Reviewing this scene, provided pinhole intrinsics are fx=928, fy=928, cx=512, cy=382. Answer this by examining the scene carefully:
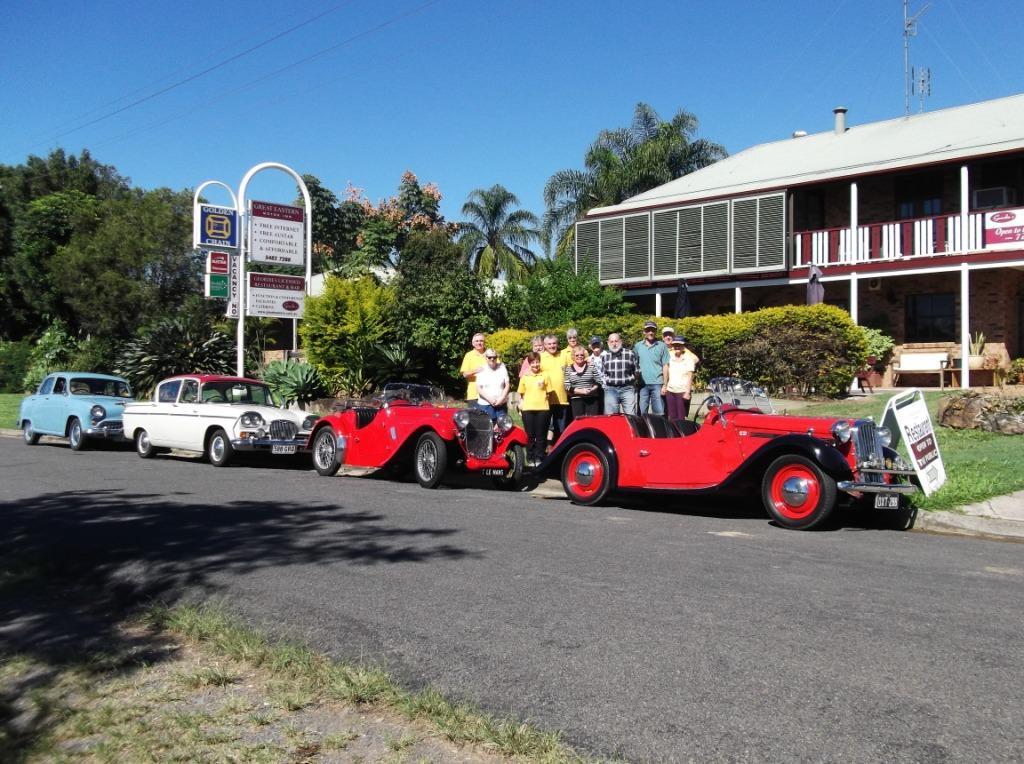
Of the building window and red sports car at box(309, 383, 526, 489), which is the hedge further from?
red sports car at box(309, 383, 526, 489)

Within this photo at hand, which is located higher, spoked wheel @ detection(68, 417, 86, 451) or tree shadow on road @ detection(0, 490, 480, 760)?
spoked wheel @ detection(68, 417, 86, 451)

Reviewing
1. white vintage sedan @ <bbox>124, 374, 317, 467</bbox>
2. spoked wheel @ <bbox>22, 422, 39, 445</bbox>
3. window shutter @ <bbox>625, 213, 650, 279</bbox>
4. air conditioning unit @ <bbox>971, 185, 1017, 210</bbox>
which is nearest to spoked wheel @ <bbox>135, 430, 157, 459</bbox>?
white vintage sedan @ <bbox>124, 374, 317, 467</bbox>

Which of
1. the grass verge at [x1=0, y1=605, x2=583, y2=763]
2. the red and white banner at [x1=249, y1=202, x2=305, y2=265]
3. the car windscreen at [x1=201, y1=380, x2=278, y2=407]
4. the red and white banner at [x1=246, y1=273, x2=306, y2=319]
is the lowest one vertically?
the grass verge at [x1=0, y1=605, x2=583, y2=763]

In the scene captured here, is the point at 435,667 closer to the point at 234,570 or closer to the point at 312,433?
the point at 234,570

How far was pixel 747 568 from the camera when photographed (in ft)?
21.0

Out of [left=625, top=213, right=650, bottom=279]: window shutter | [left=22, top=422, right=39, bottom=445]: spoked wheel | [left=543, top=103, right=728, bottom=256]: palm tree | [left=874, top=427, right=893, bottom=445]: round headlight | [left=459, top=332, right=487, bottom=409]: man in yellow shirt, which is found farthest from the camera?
[left=543, top=103, right=728, bottom=256]: palm tree

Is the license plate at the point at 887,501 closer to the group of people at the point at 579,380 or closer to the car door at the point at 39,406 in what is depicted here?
the group of people at the point at 579,380

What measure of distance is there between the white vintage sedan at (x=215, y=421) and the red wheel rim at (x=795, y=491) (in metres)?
7.46

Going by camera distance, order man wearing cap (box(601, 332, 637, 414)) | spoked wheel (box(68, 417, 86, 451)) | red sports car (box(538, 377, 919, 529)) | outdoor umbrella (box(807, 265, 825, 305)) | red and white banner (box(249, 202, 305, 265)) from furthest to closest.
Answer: outdoor umbrella (box(807, 265, 825, 305)) → red and white banner (box(249, 202, 305, 265)) → spoked wheel (box(68, 417, 86, 451)) → man wearing cap (box(601, 332, 637, 414)) → red sports car (box(538, 377, 919, 529))

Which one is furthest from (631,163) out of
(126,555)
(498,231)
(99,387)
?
(126,555)

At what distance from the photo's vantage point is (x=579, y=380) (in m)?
12.4

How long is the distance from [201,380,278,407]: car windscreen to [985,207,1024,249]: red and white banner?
1735 cm

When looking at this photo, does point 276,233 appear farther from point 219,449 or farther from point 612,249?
point 612,249

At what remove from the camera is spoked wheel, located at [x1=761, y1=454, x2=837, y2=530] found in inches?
317
